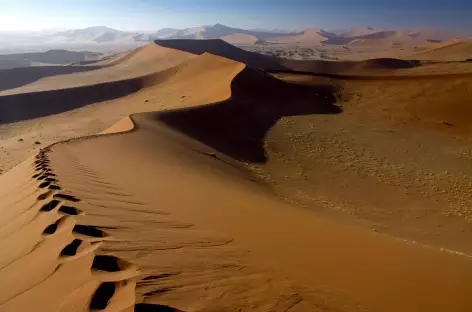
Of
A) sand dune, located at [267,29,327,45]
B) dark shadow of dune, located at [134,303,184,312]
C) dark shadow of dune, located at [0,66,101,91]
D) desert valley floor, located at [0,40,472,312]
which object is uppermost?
sand dune, located at [267,29,327,45]

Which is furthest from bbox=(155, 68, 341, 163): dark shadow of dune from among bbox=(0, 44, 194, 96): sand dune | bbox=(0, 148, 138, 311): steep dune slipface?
bbox=(0, 44, 194, 96): sand dune

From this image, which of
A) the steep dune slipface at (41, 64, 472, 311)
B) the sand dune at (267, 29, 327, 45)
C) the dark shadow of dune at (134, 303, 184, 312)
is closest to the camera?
the dark shadow of dune at (134, 303, 184, 312)

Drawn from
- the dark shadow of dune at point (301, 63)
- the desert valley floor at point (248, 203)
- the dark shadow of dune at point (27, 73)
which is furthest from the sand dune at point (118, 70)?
the desert valley floor at point (248, 203)

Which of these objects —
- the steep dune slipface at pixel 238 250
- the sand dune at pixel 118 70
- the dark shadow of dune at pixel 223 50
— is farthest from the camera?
the dark shadow of dune at pixel 223 50

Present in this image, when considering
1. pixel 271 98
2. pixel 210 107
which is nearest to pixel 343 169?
pixel 210 107

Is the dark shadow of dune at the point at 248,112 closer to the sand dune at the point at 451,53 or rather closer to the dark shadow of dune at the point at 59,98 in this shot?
the dark shadow of dune at the point at 59,98

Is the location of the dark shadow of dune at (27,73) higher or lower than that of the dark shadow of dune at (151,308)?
higher

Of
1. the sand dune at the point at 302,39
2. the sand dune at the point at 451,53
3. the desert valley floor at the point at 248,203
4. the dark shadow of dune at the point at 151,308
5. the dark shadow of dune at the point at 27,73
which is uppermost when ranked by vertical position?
the sand dune at the point at 302,39

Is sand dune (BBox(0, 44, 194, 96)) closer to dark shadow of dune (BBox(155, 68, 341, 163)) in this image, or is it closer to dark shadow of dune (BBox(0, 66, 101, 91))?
dark shadow of dune (BBox(0, 66, 101, 91))
